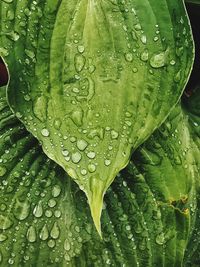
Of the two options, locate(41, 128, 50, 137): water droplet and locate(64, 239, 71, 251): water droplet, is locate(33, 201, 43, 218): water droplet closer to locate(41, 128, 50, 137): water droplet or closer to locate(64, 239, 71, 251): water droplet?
locate(64, 239, 71, 251): water droplet

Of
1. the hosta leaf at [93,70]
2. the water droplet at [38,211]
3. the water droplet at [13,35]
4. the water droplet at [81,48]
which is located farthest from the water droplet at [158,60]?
the water droplet at [38,211]

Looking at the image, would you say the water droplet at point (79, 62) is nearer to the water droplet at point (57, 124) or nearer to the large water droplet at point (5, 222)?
the water droplet at point (57, 124)

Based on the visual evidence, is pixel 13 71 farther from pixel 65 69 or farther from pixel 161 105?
pixel 161 105

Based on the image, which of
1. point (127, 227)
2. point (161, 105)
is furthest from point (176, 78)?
point (127, 227)

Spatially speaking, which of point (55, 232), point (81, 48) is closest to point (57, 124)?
point (81, 48)

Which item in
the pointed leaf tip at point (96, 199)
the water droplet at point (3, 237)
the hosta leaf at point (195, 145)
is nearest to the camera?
the pointed leaf tip at point (96, 199)

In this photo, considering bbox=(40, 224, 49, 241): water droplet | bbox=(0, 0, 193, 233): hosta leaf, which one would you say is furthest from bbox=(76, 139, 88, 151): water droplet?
bbox=(40, 224, 49, 241): water droplet

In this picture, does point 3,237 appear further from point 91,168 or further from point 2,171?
point 91,168
